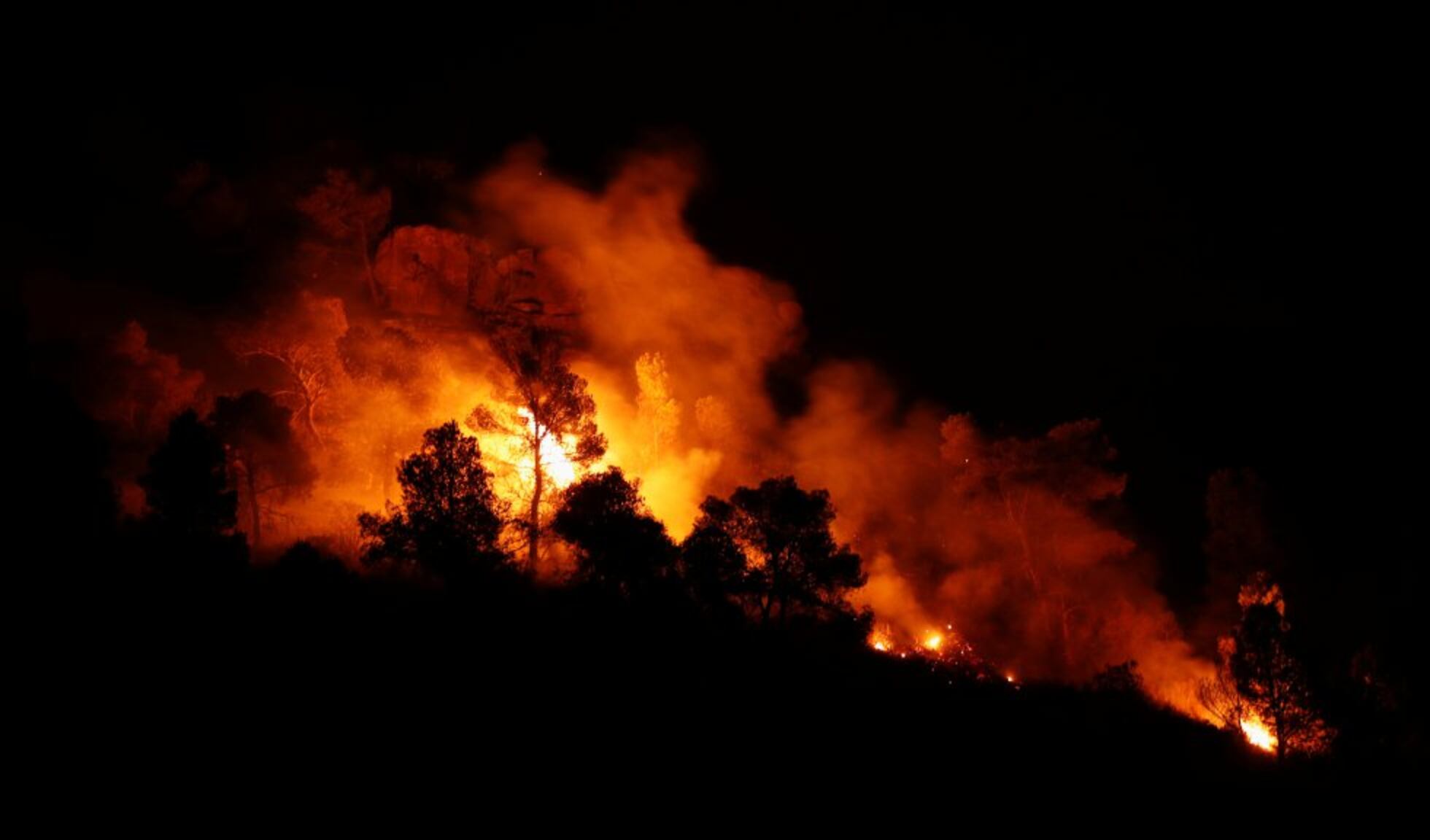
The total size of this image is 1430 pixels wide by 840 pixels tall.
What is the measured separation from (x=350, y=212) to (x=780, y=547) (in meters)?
35.0

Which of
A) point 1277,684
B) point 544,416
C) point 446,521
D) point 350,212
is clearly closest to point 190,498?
point 446,521

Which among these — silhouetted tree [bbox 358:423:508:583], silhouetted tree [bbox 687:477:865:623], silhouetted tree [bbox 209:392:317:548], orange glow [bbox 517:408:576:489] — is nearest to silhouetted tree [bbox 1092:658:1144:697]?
silhouetted tree [bbox 687:477:865:623]

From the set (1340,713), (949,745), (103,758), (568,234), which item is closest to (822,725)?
(949,745)

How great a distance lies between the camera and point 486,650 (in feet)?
60.5

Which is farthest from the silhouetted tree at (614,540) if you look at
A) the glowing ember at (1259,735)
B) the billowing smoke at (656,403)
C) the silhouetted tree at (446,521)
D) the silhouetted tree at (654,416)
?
the glowing ember at (1259,735)

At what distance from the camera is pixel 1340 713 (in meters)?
26.0

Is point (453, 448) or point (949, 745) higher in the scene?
point (453, 448)

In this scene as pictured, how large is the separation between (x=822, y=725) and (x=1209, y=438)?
74036 millimetres

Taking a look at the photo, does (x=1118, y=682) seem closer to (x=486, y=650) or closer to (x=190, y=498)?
(x=486, y=650)

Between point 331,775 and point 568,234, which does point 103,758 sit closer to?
point 331,775

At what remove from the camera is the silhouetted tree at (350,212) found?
1736 inches

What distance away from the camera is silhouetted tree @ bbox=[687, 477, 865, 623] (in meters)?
21.8

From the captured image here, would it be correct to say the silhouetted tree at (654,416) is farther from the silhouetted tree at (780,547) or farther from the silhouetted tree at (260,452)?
the silhouetted tree at (780,547)

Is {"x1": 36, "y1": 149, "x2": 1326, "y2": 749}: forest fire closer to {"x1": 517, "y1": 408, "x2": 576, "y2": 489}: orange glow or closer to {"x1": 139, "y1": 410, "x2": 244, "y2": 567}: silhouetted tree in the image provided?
{"x1": 517, "y1": 408, "x2": 576, "y2": 489}: orange glow
